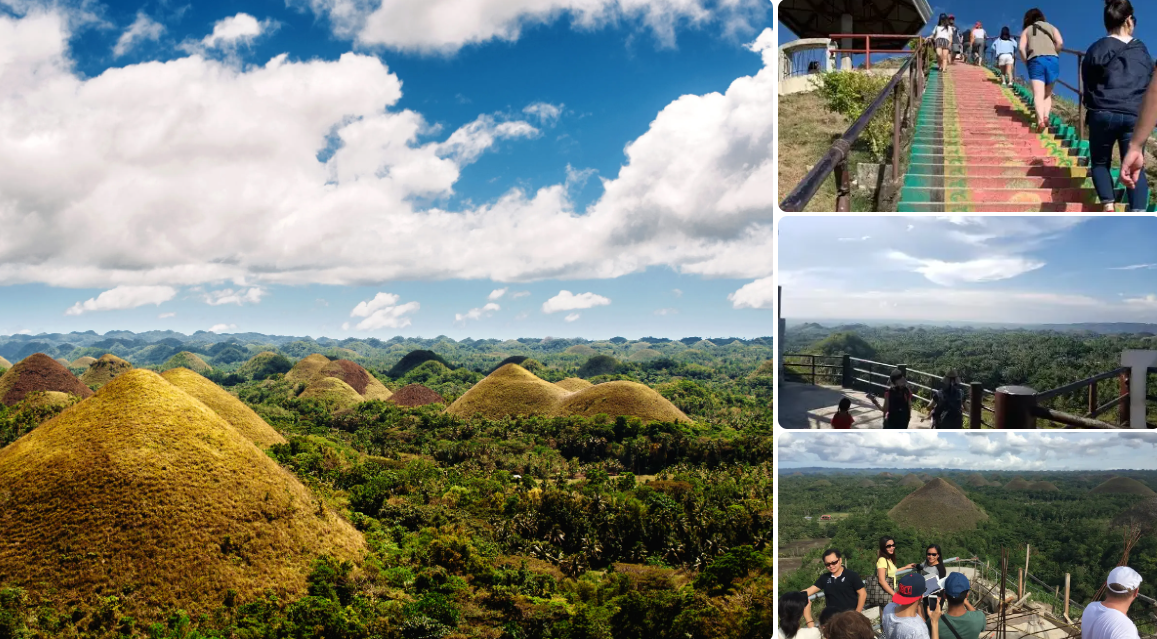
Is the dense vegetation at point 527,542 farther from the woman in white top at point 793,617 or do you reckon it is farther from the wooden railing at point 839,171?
the wooden railing at point 839,171

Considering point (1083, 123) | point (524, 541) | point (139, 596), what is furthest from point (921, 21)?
point (139, 596)

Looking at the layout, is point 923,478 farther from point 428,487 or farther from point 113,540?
point 428,487

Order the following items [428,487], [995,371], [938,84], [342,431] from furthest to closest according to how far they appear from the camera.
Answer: [342,431]
[428,487]
[938,84]
[995,371]

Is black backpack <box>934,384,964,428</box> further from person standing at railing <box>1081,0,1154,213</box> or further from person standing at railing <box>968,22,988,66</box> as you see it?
person standing at railing <box>968,22,988,66</box>

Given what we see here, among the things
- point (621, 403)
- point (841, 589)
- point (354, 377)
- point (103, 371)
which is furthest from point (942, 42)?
point (103, 371)

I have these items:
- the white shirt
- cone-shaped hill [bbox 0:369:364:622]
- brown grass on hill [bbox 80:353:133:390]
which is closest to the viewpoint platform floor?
the white shirt

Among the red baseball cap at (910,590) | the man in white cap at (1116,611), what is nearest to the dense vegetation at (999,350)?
the man in white cap at (1116,611)
